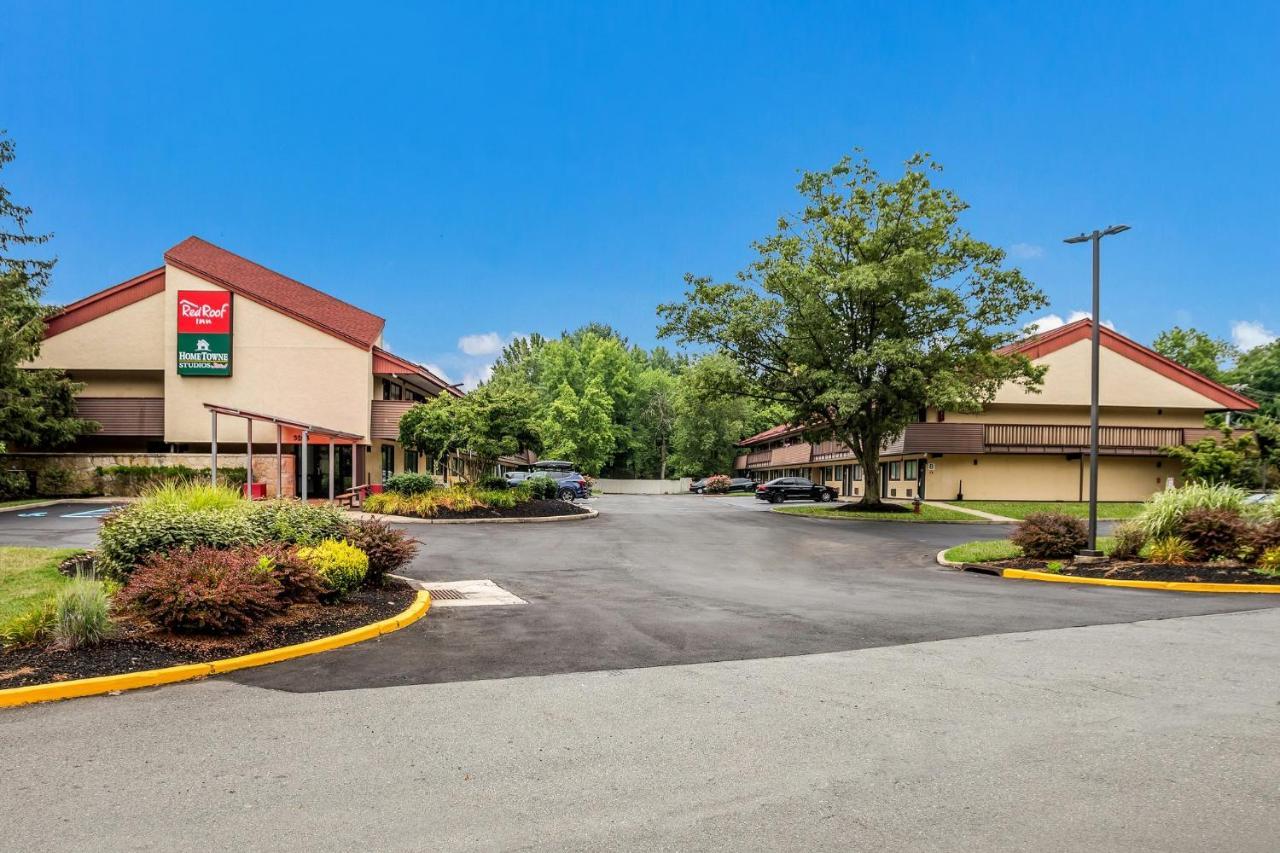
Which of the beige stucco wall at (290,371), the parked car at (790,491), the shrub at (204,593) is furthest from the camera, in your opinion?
the parked car at (790,491)

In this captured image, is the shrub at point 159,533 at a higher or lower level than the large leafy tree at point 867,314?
lower

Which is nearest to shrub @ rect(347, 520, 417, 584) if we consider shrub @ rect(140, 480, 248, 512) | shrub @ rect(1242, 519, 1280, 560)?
shrub @ rect(140, 480, 248, 512)

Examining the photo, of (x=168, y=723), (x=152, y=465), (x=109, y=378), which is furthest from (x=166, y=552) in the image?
(x=109, y=378)

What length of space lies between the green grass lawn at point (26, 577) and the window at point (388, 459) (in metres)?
23.1

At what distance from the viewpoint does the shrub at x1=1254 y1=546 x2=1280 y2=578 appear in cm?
1279

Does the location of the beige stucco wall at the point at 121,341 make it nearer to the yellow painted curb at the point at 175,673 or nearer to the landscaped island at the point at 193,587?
the landscaped island at the point at 193,587

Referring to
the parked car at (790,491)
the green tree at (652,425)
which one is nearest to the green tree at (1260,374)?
the parked car at (790,491)

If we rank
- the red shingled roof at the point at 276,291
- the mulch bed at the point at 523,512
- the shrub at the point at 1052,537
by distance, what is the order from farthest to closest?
the red shingled roof at the point at 276,291
the mulch bed at the point at 523,512
the shrub at the point at 1052,537

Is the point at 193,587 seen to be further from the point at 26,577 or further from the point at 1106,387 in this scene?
the point at 1106,387

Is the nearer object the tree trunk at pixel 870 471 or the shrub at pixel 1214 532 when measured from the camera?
the shrub at pixel 1214 532

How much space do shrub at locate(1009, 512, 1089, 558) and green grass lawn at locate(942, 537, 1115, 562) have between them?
43cm

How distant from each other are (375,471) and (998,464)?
29.9 meters

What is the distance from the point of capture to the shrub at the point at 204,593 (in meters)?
7.39

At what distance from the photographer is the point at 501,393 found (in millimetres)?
26188
